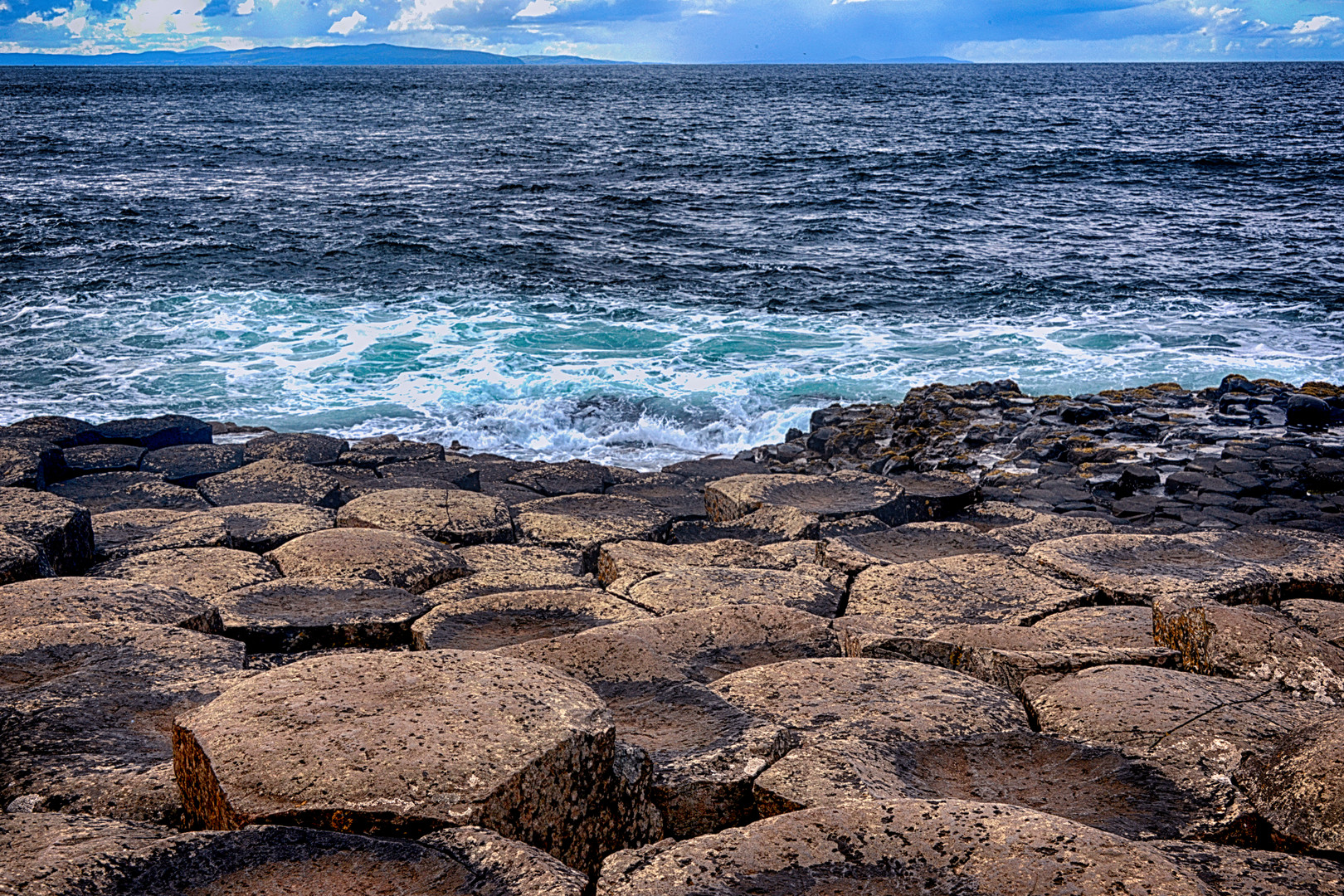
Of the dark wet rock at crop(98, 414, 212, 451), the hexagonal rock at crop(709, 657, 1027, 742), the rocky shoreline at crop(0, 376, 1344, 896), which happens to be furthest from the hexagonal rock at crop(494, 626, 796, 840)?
the dark wet rock at crop(98, 414, 212, 451)

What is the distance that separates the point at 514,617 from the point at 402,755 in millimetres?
1653

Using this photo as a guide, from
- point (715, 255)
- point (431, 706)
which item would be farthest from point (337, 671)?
point (715, 255)

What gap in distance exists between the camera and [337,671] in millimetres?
2566

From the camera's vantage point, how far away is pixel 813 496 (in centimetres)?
573

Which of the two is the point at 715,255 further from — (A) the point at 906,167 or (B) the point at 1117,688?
(B) the point at 1117,688

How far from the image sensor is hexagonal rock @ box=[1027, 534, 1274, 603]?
407 centimetres

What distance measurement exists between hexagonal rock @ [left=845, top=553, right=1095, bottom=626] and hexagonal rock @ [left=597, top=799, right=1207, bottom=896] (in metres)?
1.68

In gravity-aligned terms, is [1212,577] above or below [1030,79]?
below

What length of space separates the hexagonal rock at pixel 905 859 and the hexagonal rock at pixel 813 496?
329 cm

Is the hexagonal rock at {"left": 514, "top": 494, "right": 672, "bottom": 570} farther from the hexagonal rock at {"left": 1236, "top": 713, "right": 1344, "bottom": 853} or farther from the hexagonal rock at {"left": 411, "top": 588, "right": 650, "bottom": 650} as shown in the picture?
Answer: the hexagonal rock at {"left": 1236, "top": 713, "right": 1344, "bottom": 853}

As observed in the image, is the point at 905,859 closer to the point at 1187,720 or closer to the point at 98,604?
the point at 1187,720

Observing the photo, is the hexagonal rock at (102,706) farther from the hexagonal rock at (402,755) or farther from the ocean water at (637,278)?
the ocean water at (637,278)

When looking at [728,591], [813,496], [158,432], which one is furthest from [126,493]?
[813,496]

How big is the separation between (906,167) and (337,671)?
34.9m
